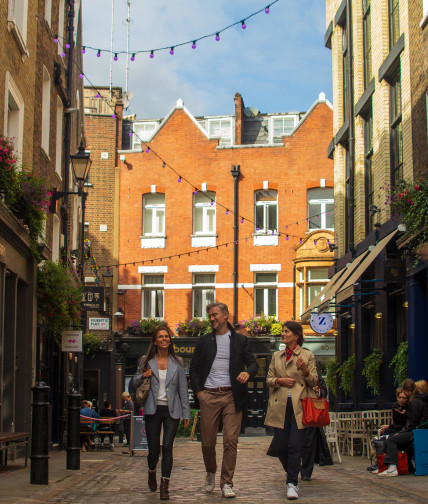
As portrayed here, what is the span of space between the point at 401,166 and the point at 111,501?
11.0 meters

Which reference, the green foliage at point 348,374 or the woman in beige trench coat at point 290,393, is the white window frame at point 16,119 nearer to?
the woman in beige trench coat at point 290,393

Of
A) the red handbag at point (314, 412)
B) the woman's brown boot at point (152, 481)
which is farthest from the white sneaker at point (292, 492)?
the woman's brown boot at point (152, 481)

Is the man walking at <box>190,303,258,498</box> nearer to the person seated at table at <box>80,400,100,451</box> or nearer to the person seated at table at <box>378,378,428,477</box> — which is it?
the person seated at table at <box>378,378,428,477</box>

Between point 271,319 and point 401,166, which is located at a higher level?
point 401,166

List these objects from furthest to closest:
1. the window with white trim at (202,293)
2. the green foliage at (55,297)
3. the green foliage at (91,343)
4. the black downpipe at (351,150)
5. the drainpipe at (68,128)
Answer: the window with white trim at (202,293) < the green foliage at (91,343) < the drainpipe at (68,128) < the black downpipe at (351,150) < the green foliage at (55,297)

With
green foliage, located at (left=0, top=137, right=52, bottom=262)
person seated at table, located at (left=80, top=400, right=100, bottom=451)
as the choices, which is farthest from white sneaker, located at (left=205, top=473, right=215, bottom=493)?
person seated at table, located at (left=80, top=400, right=100, bottom=451)

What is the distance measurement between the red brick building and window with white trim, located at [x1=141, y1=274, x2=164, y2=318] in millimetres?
40

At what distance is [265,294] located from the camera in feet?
112

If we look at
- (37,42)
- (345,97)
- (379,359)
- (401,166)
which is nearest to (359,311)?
(379,359)

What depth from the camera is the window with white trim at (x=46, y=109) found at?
18688 mm

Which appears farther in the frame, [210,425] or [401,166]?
[401,166]

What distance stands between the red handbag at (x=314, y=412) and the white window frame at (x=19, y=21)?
8.28 meters

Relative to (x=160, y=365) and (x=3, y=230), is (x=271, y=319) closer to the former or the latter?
(x=3, y=230)

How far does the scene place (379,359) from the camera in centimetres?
1831
